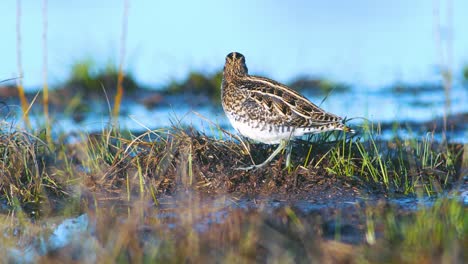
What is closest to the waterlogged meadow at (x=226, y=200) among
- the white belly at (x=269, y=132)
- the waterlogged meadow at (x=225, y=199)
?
the waterlogged meadow at (x=225, y=199)

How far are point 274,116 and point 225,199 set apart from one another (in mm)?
803

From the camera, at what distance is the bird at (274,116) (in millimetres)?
6754

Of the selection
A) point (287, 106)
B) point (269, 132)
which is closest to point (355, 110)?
point (287, 106)

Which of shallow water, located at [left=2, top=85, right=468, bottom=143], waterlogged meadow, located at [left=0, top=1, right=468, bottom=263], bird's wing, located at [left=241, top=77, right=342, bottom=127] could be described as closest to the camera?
waterlogged meadow, located at [left=0, top=1, right=468, bottom=263]

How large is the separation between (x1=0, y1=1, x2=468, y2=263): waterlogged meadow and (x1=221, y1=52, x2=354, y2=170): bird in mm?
178

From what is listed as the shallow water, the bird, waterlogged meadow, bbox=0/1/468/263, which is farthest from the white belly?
the shallow water

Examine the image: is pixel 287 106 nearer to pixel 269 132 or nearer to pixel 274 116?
pixel 274 116

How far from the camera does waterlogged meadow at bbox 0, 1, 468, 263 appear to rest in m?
4.79

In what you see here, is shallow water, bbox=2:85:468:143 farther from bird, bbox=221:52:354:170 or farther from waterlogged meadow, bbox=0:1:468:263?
bird, bbox=221:52:354:170

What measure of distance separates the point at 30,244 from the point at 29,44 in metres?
8.25

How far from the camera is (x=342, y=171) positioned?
22.5 feet

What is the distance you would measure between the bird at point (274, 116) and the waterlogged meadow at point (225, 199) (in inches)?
7.0

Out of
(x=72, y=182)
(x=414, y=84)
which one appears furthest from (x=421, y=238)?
(x=414, y=84)

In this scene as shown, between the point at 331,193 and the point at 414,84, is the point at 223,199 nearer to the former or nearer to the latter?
the point at 331,193
